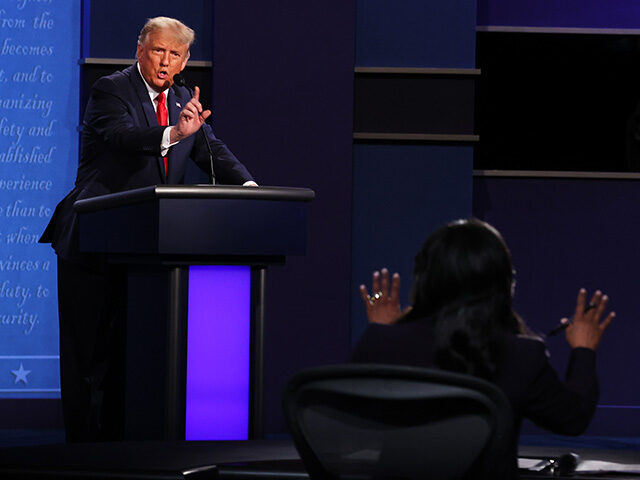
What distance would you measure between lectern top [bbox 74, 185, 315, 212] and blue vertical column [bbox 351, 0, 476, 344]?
1.88 m

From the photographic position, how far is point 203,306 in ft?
9.03

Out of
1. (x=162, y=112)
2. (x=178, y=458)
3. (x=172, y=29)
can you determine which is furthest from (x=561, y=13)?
(x=178, y=458)

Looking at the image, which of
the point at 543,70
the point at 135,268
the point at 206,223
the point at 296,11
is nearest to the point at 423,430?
the point at 206,223

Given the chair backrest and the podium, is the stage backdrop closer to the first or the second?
the podium

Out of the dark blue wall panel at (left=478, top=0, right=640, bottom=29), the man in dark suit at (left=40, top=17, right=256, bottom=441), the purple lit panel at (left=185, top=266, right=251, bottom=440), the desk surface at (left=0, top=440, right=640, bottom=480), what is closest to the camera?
the desk surface at (left=0, top=440, right=640, bottom=480)

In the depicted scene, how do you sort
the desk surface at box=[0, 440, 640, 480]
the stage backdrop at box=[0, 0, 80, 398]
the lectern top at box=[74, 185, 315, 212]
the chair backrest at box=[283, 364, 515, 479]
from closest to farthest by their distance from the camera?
the chair backrest at box=[283, 364, 515, 479] < the desk surface at box=[0, 440, 640, 480] < the lectern top at box=[74, 185, 315, 212] < the stage backdrop at box=[0, 0, 80, 398]

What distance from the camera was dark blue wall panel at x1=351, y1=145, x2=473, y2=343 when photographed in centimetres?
461

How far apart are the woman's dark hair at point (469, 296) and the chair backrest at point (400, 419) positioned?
0.14 metres

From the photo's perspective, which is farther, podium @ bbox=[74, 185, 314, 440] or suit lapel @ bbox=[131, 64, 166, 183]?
suit lapel @ bbox=[131, 64, 166, 183]

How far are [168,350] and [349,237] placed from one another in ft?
6.40

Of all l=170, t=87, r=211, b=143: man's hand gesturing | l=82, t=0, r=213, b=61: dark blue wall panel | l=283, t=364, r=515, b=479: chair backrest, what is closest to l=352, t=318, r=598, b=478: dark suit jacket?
l=283, t=364, r=515, b=479: chair backrest

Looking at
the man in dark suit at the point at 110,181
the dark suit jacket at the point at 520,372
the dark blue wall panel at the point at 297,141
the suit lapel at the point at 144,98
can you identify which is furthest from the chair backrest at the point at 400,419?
the dark blue wall panel at the point at 297,141

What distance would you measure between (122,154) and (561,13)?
2682mm

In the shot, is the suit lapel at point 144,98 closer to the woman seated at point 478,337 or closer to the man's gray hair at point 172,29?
the man's gray hair at point 172,29
